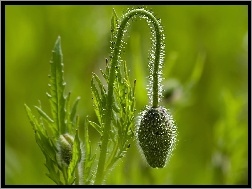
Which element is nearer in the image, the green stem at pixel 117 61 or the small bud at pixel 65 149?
the green stem at pixel 117 61

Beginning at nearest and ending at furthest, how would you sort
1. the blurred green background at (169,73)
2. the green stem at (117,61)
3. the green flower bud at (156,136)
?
the green stem at (117,61) < the green flower bud at (156,136) < the blurred green background at (169,73)

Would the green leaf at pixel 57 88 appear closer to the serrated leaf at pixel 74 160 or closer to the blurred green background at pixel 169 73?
the serrated leaf at pixel 74 160

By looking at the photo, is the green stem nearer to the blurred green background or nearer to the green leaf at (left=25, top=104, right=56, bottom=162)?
the green leaf at (left=25, top=104, right=56, bottom=162)

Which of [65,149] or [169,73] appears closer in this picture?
[65,149]

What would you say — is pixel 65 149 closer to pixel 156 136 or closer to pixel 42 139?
pixel 42 139

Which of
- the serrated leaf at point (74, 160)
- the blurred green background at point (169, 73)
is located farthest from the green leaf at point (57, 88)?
the blurred green background at point (169, 73)

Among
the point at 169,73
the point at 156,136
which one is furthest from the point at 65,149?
the point at 169,73
